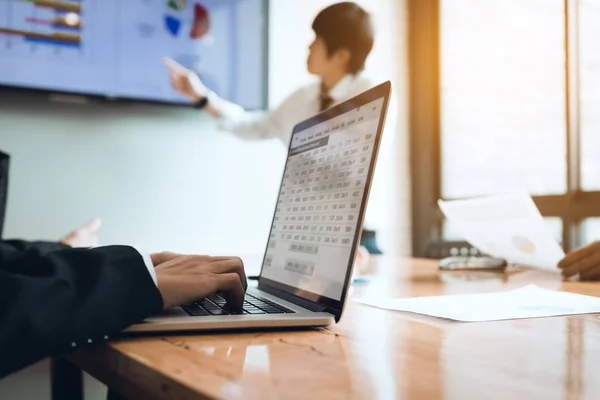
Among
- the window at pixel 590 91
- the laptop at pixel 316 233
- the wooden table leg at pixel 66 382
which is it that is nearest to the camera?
the laptop at pixel 316 233

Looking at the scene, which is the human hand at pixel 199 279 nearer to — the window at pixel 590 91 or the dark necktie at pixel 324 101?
the dark necktie at pixel 324 101

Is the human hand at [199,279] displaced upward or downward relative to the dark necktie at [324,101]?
downward

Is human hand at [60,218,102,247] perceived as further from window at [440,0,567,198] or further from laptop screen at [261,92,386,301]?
window at [440,0,567,198]

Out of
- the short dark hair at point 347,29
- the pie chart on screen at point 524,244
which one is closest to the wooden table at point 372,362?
the pie chart on screen at point 524,244

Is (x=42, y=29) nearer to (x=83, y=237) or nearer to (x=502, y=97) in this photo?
(x=83, y=237)

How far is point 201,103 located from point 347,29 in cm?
56

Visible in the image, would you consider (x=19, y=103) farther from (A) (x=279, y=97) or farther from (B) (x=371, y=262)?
(B) (x=371, y=262)

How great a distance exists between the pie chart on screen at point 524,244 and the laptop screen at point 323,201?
1.81 feet

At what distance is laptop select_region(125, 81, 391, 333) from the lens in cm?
65

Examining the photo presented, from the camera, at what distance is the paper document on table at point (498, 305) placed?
733mm

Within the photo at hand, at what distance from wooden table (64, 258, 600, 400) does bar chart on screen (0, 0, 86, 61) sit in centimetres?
146

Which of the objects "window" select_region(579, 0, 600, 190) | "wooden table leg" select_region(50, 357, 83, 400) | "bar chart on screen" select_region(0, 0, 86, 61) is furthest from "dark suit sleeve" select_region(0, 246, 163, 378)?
"window" select_region(579, 0, 600, 190)

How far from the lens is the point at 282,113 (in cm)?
222

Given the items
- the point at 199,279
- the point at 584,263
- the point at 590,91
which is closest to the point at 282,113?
the point at 590,91
